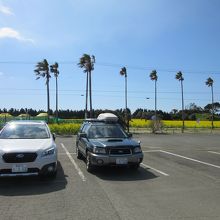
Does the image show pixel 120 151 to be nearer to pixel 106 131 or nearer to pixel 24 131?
pixel 106 131

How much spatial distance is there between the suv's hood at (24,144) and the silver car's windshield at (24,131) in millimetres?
473

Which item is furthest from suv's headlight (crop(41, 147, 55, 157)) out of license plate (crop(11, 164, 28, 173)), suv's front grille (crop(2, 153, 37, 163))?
license plate (crop(11, 164, 28, 173))

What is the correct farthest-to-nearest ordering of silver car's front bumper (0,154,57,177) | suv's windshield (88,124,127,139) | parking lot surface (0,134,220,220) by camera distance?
1. suv's windshield (88,124,127,139)
2. silver car's front bumper (0,154,57,177)
3. parking lot surface (0,134,220,220)

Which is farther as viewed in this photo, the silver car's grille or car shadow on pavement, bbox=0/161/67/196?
the silver car's grille

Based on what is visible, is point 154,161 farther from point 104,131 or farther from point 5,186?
point 5,186

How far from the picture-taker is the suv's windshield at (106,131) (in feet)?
42.8

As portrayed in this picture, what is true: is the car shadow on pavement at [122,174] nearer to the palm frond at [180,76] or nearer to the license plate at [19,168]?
the license plate at [19,168]

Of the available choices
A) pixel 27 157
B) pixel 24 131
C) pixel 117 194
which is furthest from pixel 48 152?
pixel 117 194

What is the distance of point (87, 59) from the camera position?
60.7 metres

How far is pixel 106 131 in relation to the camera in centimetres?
1328

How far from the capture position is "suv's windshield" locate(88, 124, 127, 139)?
13047 millimetres

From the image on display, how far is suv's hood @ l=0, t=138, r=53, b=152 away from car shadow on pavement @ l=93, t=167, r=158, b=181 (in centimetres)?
197

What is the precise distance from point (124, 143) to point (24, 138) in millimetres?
3098

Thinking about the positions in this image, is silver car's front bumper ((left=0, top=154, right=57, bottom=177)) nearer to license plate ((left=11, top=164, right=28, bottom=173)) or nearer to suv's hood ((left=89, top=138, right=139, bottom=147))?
license plate ((left=11, top=164, right=28, bottom=173))
